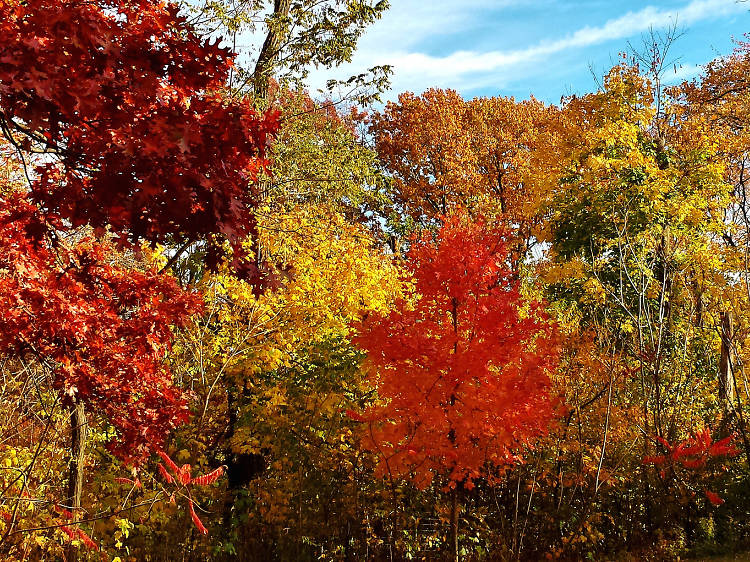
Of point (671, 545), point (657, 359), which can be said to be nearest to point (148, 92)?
point (657, 359)

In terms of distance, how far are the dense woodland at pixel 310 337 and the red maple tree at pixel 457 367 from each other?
0.04 m

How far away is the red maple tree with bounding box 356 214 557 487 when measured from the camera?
8211mm

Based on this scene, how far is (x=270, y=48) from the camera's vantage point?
39.7 ft

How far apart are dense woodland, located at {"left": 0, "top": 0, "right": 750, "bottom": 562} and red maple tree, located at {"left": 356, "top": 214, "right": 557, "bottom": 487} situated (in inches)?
1.7

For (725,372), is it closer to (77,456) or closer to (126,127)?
(77,456)

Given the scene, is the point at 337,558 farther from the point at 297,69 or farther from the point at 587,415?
the point at 297,69

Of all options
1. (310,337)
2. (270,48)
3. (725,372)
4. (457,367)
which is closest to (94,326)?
(457,367)

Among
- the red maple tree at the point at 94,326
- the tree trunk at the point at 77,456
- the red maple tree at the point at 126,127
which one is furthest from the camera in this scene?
the tree trunk at the point at 77,456

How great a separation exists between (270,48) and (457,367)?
24.5ft

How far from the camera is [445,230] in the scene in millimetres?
9203

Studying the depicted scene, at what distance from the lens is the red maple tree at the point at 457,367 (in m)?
8.21

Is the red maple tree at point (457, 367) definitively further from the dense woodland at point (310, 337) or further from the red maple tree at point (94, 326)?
the red maple tree at point (94, 326)

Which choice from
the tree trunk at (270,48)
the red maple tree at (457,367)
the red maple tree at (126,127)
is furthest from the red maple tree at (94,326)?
the tree trunk at (270,48)

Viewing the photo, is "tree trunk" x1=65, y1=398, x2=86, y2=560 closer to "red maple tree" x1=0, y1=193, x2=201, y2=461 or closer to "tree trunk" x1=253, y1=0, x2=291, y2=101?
"red maple tree" x1=0, y1=193, x2=201, y2=461
